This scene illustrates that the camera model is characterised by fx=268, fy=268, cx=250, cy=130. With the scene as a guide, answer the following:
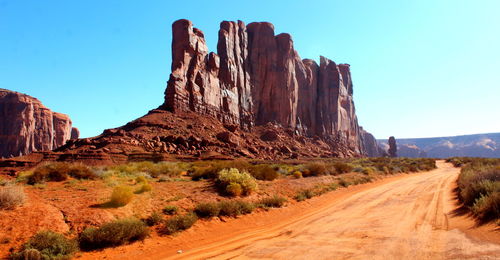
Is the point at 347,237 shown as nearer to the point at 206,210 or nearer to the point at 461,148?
the point at 206,210

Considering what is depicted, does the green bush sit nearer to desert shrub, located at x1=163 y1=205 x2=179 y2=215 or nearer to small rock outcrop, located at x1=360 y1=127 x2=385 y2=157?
desert shrub, located at x1=163 y1=205 x2=179 y2=215

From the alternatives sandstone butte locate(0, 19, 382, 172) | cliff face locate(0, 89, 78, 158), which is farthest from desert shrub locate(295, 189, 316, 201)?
cliff face locate(0, 89, 78, 158)

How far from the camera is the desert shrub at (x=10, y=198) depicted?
312 inches

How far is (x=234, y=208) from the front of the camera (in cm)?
1105

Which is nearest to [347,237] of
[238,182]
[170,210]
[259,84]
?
[170,210]

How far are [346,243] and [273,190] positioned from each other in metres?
8.93

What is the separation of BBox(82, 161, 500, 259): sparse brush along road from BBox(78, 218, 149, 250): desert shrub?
1.49 ft

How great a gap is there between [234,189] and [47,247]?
7.83 meters

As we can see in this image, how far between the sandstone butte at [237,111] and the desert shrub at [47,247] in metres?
26.9

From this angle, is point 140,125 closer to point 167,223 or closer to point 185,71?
point 185,71

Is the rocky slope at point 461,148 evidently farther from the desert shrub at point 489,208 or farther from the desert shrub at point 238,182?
the desert shrub at point 489,208

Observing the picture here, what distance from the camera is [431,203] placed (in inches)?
439

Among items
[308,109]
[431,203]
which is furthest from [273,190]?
[308,109]

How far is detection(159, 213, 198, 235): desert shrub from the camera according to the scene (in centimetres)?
862
